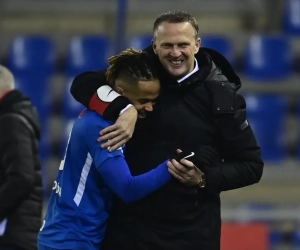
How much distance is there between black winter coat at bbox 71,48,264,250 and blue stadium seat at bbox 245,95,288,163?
197 inches

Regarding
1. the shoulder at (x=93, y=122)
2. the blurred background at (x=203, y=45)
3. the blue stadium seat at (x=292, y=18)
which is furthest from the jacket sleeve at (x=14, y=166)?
the blue stadium seat at (x=292, y=18)

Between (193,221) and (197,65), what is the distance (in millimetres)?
617

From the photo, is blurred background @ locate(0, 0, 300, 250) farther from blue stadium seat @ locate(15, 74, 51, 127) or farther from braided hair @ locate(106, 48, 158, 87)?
braided hair @ locate(106, 48, 158, 87)

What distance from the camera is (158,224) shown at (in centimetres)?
351

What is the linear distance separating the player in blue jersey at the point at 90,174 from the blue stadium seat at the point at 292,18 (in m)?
6.06

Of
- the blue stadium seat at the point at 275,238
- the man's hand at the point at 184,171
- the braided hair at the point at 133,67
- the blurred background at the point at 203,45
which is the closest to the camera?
the man's hand at the point at 184,171

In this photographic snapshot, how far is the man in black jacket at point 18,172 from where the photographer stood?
416cm

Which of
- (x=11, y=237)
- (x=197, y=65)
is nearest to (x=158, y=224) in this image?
(x=197, y=65)

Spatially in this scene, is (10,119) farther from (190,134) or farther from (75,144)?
(190,134)

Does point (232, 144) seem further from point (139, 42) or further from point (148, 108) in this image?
point (139, 42)

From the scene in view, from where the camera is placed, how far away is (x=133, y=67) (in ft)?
11.4

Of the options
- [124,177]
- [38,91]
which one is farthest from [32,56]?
[124,177]

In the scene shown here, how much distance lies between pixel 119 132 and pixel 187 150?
0.28 metres

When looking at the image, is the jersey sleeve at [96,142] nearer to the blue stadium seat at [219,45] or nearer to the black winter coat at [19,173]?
the black winter coat at [19,173]
